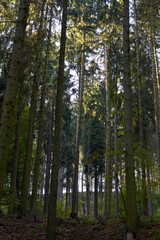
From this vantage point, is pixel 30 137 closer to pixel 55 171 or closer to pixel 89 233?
pixel 55 171

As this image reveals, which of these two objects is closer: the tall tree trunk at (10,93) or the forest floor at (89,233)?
the tall tree trunk at (10,93)

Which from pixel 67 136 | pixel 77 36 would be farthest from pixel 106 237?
pixel 67 136

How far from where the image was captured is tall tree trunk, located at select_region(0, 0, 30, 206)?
3775 mm

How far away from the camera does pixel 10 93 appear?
4.08 metres

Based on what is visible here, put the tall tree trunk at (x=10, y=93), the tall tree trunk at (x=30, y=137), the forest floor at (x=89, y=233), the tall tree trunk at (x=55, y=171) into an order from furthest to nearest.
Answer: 1. the tall tree trunk at (x=30, y=137)
2. the tall tree trunk at (x=55, y=171)
3. the forest floor at (x=89, y=233)
4. the tall tree trunk at (x=10, y=93)

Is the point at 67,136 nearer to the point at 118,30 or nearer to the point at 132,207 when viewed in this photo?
the point at 118,30

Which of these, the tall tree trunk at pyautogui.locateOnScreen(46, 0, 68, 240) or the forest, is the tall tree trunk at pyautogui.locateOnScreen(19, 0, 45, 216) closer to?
the forest

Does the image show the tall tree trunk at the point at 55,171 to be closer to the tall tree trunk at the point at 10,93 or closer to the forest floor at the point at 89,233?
the forest floor at the point at 89,233

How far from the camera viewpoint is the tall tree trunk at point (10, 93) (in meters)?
3.78

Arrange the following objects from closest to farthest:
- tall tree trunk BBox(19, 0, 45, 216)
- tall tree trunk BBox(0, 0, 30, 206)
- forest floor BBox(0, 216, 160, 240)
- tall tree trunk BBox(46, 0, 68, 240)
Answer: tall tree trunk BBox(0, 0, 30, 206) → forest floor BBox(0, 216, 160, 240) → tall tree trunk BBox(46, 0, 68, 240) → tall tree trunk BBox(19, 0, 45, 216)

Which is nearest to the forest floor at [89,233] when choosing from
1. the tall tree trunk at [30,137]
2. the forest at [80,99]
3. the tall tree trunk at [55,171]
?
the forest at [80,99]

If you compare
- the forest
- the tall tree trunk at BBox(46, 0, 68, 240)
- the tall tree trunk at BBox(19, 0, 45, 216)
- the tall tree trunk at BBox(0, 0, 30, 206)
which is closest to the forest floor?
the forest

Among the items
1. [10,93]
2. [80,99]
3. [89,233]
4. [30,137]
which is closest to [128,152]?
[89,233]

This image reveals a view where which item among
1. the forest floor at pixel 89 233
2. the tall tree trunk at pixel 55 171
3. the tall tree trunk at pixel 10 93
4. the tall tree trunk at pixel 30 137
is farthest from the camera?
the tall tree trunk at pixel 30 137
